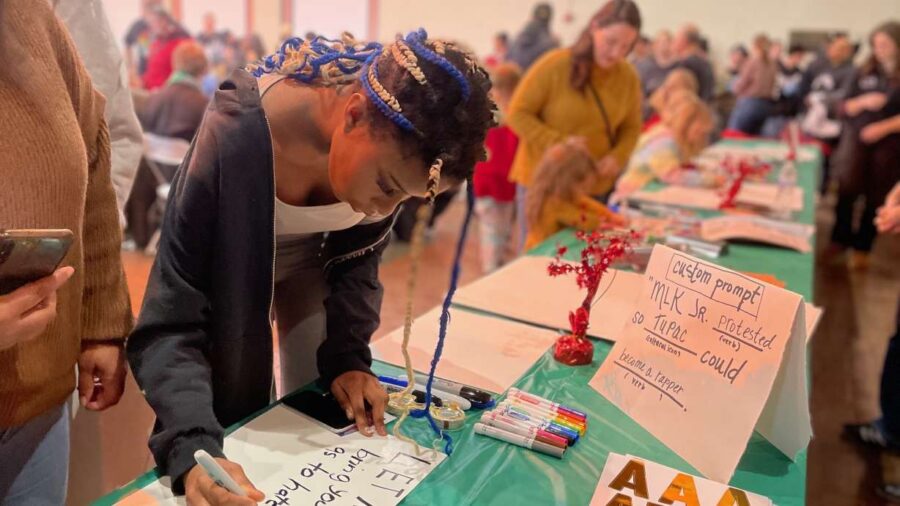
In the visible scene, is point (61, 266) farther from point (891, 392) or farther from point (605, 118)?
point (891, 392)

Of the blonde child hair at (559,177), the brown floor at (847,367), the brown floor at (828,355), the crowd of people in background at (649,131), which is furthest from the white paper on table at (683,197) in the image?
the brown floor at (828,355)

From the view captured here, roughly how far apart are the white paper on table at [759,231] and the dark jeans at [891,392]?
377 millimetres

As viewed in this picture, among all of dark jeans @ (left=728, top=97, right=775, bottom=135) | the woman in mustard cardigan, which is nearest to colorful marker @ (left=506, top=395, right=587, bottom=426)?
the woman in mustard cardigan

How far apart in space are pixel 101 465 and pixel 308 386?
0.56 metres

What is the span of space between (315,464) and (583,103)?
199 cm

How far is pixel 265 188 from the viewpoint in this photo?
34.3 inches

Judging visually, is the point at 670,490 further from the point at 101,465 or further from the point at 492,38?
the point at 492,38

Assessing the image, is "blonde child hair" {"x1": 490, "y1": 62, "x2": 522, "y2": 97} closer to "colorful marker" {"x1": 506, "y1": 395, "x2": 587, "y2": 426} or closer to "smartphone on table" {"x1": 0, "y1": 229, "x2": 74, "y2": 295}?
"colorful marker" {"x1": 506, "y1": 395, "x2": 587, "y2": 426}

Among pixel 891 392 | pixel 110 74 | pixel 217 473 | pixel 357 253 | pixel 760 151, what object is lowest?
pixel 891 392

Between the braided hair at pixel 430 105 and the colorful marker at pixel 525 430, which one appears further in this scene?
the colorful marker at pixel 525 430

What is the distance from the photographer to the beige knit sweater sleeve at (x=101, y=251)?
3.18 feet

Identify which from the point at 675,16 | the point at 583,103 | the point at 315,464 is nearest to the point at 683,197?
the point at 583,103

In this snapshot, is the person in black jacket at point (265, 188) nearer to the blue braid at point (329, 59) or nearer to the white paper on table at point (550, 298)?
the blue braid at point (329, 59)

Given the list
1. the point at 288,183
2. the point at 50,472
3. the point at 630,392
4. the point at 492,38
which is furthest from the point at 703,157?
the point at 492,38
